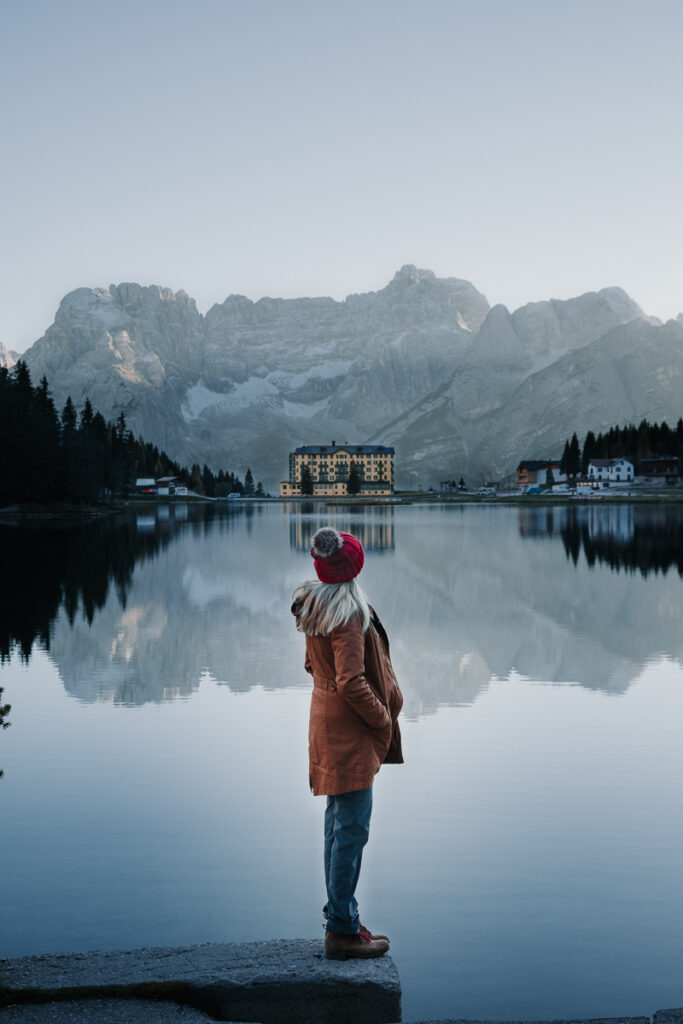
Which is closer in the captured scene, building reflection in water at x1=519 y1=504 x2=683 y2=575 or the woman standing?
the woman standing

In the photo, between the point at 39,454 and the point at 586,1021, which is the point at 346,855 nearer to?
the point at 586,1021

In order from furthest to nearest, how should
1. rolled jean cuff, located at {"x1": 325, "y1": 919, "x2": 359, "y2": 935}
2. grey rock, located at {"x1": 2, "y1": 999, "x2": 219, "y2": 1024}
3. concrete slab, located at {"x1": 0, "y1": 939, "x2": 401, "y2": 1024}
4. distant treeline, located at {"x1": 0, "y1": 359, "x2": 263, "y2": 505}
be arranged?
1. distant treeline, located at {"x1": 0, "y1": 359, "x2": 263, "y2": 505}
2. rolled jean cuff, located at {"x1": 325, "y1": 919, "x2": 359, "y2": 935}
3. concrete slab, located at {"x1": 0, "y1": 939, "x2": 401, "y2": 1024}
4. grey rock, located at {"x1": 2, "y1": 999, "x2": 219, "y2": 1024}

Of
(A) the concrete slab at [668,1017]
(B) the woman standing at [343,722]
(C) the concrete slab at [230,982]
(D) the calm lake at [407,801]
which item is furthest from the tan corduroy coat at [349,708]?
(A) the concrete slab at [668,1017]

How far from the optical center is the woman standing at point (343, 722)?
23.5 feet

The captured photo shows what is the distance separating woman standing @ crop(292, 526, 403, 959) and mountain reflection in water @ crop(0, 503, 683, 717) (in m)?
9.29

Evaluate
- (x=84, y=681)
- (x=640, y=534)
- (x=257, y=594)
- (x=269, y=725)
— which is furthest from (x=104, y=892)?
(x=640, y=534)

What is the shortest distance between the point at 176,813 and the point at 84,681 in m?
8.88

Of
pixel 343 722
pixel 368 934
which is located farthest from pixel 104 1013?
pixel 343 722

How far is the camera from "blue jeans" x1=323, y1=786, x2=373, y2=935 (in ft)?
24.0

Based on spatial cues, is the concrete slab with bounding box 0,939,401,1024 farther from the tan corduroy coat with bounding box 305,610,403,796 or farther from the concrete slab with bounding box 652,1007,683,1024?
the concrete slab with bounding box 652,1007,683,1024

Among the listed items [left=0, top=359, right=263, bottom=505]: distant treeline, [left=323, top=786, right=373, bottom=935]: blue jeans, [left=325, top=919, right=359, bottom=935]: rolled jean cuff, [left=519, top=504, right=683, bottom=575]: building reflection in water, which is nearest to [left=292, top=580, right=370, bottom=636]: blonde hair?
[left=323, top=786, right=373, bottom=935]: blue jeans

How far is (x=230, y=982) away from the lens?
6594mm

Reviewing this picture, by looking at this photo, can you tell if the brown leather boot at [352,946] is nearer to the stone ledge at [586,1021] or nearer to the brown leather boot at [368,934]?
the brown leather boot at [368,934]

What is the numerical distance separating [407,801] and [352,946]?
444cm
